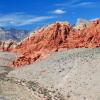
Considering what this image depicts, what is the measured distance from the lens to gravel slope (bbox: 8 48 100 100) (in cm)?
3734

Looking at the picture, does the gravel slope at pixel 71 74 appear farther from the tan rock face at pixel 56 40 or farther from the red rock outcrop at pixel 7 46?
the red rock outcrop at pixel 7 46

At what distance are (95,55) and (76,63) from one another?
2.41m

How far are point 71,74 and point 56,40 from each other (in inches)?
1062

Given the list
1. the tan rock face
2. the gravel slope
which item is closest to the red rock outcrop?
the tan rock face

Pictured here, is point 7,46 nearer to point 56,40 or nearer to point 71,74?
point 56,40

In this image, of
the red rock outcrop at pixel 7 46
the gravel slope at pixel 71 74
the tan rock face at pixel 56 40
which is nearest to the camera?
the gravel slope at pixel 71 74

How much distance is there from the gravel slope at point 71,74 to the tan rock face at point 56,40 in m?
10.4

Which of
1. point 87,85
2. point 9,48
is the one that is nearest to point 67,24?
point 9,48

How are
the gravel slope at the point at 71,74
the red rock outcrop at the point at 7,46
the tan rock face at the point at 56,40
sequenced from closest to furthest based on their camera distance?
1. the gravel slope at the point at 71,74
2. the tan rock face at the point at 56,40
3. the red rock outcrop at the point at 7,46

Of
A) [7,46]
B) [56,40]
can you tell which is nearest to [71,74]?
[56,40]

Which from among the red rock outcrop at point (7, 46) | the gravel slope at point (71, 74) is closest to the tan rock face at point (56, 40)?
the gravel slope at point (71, 74)

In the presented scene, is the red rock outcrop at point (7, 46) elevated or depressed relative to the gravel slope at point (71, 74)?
elevated

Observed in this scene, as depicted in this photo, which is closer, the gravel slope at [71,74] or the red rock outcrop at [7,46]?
the gravel slope at [71,74]

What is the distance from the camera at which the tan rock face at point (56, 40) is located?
198 ft
